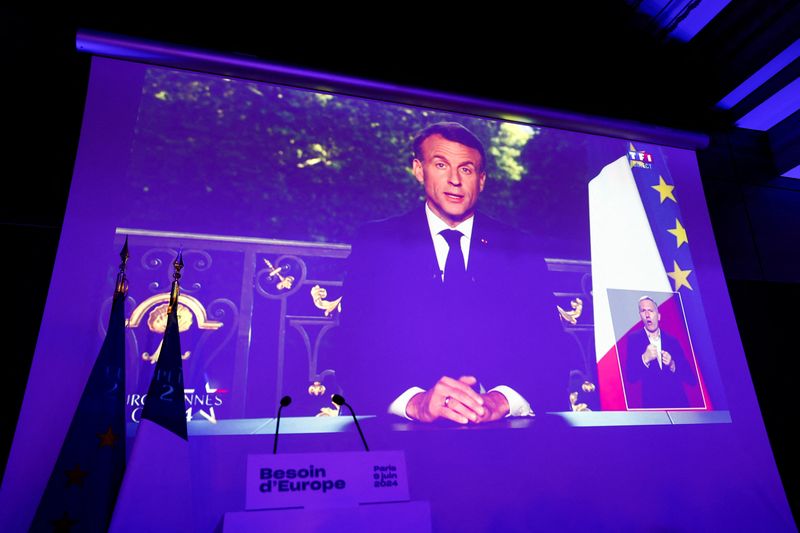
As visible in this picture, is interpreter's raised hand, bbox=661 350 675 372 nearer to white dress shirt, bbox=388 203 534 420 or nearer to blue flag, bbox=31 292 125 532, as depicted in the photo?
white dress shirt, bbox=388 203 534 420

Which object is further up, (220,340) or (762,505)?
(220,340)

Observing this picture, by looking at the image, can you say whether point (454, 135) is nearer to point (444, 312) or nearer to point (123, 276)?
point (444, 312)

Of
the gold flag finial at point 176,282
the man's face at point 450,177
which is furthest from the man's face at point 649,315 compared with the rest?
the gold flag finial at point 176,282

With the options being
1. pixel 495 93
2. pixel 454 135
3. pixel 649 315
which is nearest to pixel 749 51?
pixel 495 93

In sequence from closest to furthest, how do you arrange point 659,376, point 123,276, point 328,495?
point 328,495, point 123,276, point 659,376

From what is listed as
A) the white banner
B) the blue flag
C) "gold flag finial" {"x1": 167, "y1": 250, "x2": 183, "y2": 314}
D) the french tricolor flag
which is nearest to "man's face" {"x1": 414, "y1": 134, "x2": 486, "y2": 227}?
the french tricolor flag

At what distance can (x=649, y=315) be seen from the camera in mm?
2951

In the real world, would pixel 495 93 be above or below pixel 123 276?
above

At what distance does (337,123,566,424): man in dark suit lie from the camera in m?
2.46

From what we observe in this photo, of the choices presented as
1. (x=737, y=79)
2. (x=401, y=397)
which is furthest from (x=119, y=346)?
(x=737, y=79)

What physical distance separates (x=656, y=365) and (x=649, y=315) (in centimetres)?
27

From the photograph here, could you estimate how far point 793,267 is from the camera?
3.81 meters

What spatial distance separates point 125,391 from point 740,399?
3.04m

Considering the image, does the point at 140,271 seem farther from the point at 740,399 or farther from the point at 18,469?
the point at 740,399
